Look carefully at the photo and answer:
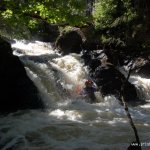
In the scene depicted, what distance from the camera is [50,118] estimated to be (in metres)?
12.7

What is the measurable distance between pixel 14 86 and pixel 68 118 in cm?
381

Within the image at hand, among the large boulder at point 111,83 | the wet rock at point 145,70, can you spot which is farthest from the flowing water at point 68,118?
the wet rock at point 145,70

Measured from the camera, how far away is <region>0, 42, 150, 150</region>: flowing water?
9781mm

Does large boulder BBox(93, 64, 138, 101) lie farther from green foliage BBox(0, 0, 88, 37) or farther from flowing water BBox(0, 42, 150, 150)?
green foliage BBox(0, 0, 88, 37)

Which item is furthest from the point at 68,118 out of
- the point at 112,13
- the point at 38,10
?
the point at 112,13

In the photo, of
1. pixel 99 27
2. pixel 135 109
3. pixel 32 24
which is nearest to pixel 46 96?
pixel 135 109

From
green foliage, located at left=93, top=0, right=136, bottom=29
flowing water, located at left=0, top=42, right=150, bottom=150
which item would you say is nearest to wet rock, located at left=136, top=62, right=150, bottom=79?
flowing water, located at left=0, top=42, right=150, bottom=150

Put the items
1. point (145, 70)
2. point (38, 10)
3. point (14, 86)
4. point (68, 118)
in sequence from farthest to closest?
point (145, 70) < point (14, 86) < point (68, 118) < point (38, 10)

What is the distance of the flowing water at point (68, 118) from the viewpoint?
9781mm

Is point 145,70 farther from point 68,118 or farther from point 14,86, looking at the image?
point 68,118

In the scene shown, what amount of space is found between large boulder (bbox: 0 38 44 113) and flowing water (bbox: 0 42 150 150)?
685 millimetres

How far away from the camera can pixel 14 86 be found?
1528 cm

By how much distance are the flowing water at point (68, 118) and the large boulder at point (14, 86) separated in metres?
0.68

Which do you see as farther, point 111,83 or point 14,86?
point 111,83
